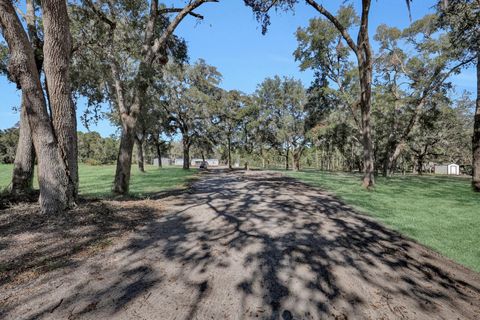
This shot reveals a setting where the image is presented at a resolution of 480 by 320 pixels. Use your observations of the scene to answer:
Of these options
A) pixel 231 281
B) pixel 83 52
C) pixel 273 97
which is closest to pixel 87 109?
pixel 83 52

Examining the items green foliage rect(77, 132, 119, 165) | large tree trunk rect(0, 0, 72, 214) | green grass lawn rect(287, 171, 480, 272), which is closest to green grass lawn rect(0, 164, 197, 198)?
large tree trunk rect(0, 0, 72, 214)

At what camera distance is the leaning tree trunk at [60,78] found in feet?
17.8

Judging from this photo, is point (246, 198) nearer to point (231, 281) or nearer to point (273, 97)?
point (231, 281)

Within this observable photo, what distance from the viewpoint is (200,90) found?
29188 mm

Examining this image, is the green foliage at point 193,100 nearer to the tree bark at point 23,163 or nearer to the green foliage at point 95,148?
the tree bark at point 23,163

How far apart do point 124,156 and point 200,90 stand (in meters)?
22.1

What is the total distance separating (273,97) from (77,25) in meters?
30.2

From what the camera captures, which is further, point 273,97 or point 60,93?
point 273,97

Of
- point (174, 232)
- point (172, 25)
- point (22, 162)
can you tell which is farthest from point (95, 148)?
point (174, 232)

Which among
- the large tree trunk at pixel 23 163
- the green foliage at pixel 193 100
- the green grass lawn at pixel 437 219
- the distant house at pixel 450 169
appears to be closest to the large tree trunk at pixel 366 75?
the green grass lawn at pixel 437 219

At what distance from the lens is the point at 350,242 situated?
450 cm

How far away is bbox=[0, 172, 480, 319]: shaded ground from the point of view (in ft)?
8.34

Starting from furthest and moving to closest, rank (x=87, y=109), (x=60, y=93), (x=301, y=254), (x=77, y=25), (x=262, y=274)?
(x=87, y=109) < (x=77, y=25) < (x=60, y=93) < (x=301, y=254) < (x=262, y=274)

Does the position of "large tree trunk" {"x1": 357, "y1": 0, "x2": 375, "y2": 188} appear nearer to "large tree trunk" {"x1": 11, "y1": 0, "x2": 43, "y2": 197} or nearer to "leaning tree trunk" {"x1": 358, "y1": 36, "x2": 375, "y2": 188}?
"leaning tree trunk" {"x1": 358, "y1": 36, "x2": 375, "y2": 188}
